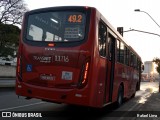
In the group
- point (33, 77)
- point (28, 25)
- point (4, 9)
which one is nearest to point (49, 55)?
point (33, 77)

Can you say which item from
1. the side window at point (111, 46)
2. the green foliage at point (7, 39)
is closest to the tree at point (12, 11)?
the green foliage at point (7, 39)

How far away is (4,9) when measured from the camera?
57844 millimetres

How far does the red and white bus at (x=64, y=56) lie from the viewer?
9.02 meters

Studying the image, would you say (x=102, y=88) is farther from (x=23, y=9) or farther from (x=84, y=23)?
(x=23, y=9)

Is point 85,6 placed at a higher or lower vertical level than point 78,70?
higher

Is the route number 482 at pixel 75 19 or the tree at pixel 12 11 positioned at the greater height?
the tree at pixel 12 11

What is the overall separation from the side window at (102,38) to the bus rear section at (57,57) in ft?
2.20

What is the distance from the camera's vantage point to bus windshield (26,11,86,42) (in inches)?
366

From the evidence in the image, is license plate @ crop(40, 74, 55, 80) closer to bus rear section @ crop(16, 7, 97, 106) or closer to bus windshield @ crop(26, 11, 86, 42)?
bus rear section @ crop(16, 7, 97, 106)

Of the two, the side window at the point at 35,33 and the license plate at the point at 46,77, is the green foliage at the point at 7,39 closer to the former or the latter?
the side window at the point at 35,33

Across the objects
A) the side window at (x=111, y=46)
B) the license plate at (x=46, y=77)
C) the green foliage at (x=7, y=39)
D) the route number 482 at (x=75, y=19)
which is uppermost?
the green foliage at (x=7, y=39)

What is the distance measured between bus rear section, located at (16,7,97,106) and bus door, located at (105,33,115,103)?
1.84 m

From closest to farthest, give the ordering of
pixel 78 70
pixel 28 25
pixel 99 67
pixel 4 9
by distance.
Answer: pixel 78 70
pixel 99 67
pixel 28 25
pixel 4 9

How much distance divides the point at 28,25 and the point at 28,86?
2.00 m
